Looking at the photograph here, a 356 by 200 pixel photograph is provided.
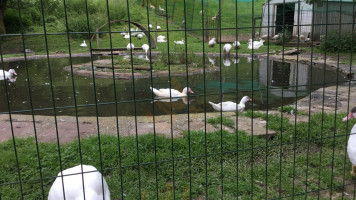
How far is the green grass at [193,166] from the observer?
334 centimetres

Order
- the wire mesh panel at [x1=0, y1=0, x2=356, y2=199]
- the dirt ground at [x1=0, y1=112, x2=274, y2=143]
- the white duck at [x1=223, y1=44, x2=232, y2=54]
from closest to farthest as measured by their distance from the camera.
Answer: the wire mesh panel at [x1=0, y1=0, x2=356, y2=199] < the dirt ground at [x1=0, y1=112, x2=274, y2=143] < the white duck at [x1=223, y1=44, x2=232, y2=54]

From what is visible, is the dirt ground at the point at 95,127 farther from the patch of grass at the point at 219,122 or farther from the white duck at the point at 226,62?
the white duck at the point at 226,62

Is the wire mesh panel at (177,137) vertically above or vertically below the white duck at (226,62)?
above

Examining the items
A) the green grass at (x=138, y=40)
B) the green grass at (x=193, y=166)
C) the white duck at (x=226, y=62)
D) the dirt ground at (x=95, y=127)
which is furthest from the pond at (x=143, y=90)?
the green grass at (x=138, y=40)

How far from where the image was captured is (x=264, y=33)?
2212cm

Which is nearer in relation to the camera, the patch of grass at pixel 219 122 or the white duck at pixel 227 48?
the patch of grass at pixel 219 122

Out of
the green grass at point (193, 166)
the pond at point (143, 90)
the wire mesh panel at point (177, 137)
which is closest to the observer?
the wire mesh panel at point (177, 137)

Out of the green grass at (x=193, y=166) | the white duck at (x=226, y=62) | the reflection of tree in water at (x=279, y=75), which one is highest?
the green grass at (x=193, y=166)

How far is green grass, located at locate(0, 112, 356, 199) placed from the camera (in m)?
3.34

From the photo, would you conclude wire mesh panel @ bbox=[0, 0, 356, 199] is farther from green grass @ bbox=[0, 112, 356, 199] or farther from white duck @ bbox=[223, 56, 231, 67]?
white duck @ bbox=[223, 56, 231, 67]

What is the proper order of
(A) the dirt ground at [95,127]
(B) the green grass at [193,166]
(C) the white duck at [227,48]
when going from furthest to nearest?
(C) the white duck at [227,48] < (A) the dirt ground at [95,127] < (B) the green grass at [193,166]

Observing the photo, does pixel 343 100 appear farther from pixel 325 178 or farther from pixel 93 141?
pixel 93 141

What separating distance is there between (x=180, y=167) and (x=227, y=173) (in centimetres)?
52

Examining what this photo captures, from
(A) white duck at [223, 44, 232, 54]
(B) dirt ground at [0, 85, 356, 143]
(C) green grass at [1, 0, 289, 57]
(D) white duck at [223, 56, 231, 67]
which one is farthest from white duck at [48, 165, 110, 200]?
(A) white duck at [223, 44, 232, 54]
